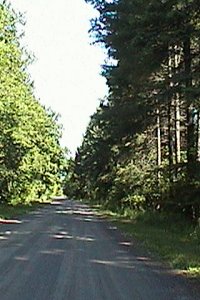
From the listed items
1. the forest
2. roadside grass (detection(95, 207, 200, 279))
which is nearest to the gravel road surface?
roadside grass (detection(95, 207, 200, 279))

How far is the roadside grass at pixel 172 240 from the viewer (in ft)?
44.1

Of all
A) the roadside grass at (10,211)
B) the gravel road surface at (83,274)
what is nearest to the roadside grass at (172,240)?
the gravel road surface at (83,274)

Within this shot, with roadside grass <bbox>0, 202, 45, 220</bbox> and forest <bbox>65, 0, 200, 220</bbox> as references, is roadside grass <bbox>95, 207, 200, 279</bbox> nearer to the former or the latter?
forest <bbox>65, 0, 200, 220</bbox>

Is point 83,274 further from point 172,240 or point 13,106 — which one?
point 13,106

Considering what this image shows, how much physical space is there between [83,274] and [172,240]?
737 cm

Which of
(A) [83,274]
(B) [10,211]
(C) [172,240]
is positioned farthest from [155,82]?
(B) [10,211]

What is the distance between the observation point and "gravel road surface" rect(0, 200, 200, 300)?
9.58 m

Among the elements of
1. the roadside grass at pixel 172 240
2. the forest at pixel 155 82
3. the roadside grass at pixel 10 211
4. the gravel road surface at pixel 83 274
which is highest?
the forest at pixel 155 82

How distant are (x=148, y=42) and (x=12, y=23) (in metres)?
21.2

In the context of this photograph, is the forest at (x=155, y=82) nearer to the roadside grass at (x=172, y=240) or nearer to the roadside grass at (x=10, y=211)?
the roadside grass at (x=172, y=240)

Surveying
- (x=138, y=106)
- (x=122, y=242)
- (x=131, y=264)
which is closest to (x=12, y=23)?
(x=138, y=106)

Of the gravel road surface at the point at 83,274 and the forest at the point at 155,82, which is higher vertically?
the forest at the point at 155,82

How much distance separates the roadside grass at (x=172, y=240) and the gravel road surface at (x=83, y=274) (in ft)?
1.67

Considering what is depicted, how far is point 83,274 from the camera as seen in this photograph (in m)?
11.8
